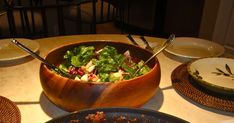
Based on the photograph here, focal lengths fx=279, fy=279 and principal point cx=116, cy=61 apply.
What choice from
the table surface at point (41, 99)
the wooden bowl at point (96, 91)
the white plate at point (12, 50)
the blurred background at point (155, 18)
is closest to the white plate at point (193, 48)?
the table surface at point (41, 99)

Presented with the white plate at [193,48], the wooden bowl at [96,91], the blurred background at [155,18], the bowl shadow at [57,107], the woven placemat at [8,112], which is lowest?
the blurred background at [155,18]

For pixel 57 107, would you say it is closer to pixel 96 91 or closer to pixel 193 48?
pixel 96 91

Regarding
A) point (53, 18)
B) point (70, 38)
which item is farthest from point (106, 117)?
point (53, 18)

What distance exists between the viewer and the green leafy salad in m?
0.75

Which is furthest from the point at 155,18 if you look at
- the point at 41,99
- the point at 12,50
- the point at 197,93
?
the point at 41,99

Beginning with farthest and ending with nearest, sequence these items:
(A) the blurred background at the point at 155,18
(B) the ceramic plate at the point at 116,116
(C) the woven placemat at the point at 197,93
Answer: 1. (A) the blurred background at the point at 155,18
2. (C) the woven placemat at the point at 197,93
3. (B) the ceramic plate at the point at 116,116

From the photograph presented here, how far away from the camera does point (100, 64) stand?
0.79 metres

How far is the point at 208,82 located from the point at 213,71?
0.14 meters

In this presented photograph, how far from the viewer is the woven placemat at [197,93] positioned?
783 millimetres

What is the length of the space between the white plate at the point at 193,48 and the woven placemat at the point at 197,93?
0.15m

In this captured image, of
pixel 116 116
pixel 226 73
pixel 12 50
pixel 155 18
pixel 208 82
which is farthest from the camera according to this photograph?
pixel 155 18

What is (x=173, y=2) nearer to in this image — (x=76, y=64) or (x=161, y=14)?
(x=161, y=14)

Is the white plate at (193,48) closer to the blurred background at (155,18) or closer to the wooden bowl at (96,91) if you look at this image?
the wooden bowl at (96,91)

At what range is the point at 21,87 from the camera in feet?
2.85
